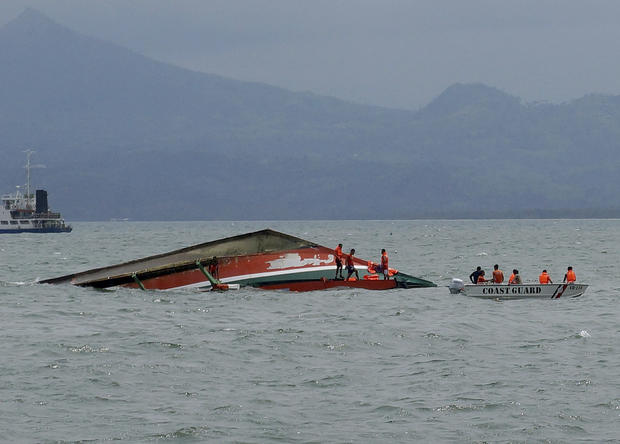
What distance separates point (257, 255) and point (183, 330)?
13879 mm

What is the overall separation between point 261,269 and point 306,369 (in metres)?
22.4

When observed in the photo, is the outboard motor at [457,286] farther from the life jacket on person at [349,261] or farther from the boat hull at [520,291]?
the life jacket on person at [349,261]

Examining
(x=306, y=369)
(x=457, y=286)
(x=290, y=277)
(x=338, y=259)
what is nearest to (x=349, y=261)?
(x=338, y=259)

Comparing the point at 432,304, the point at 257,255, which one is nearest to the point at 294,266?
the point at 257,255

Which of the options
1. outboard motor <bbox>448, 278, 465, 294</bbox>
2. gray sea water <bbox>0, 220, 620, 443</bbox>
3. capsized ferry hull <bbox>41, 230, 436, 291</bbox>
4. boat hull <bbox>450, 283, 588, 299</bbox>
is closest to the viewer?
gray sea water <bbox>0, 220, 620, 443</bbox>

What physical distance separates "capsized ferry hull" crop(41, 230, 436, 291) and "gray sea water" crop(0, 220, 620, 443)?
183 centimetres

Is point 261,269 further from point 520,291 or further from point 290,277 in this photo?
point 520,291

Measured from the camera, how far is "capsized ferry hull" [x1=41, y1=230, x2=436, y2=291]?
53469mm

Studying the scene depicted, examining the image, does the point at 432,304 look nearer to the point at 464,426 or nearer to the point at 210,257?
the point at 210,257

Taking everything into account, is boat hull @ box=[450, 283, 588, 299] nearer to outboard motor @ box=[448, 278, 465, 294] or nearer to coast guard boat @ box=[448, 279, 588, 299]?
coast guard boat @ box=[448, 279, 588, 299]

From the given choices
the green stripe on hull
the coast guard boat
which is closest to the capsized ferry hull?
the green stripe on hull

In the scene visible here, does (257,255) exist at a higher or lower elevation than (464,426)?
higher

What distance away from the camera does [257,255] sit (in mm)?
53281

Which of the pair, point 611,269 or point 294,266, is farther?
point 611,269
